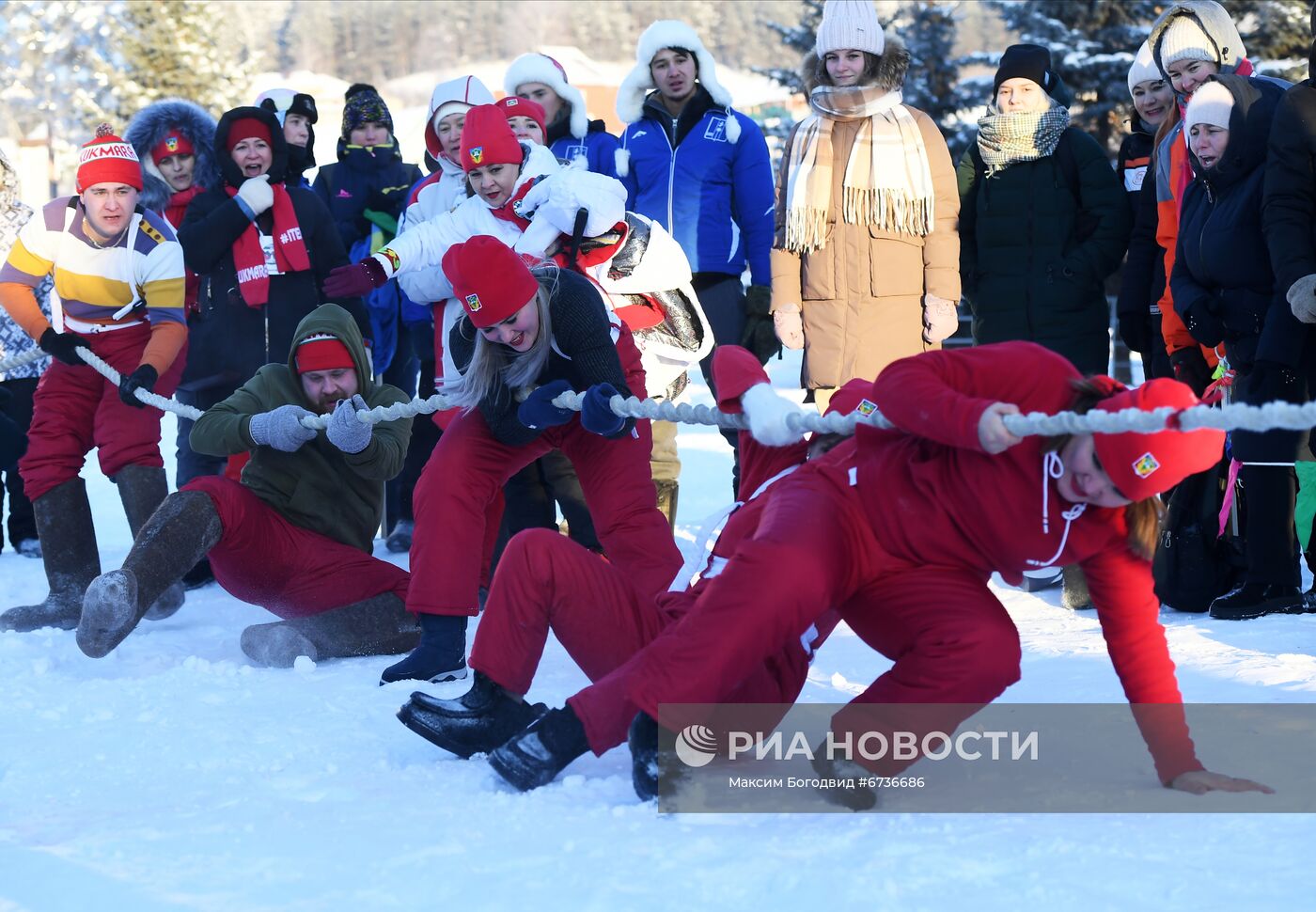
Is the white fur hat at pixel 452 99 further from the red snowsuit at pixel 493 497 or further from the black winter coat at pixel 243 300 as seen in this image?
the red snowsuit at pixel 493 497

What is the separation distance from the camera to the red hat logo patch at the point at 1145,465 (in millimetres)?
2701

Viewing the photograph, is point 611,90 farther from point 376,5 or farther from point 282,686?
point 282,686

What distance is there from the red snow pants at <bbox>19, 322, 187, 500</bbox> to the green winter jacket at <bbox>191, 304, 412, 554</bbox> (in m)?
0.57

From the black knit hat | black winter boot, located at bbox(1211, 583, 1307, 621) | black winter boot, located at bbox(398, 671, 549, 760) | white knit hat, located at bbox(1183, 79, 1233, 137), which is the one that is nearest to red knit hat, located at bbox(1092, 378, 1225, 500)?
black winter boot, located at bbox(398, 671, 549, 760)

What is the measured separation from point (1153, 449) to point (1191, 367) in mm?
2906

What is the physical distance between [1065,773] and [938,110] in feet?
51.0

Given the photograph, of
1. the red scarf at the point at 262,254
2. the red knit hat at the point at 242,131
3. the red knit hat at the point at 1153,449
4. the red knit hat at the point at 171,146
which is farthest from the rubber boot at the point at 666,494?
the red knit hat at the point at 1153,449

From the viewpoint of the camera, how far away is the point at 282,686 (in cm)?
427

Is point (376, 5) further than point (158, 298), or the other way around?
point (376, 5)

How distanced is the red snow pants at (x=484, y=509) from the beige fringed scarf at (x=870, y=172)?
157 centimetres

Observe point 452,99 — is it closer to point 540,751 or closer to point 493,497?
point 493,497

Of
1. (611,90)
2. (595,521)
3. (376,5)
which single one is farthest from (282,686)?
(376,5)

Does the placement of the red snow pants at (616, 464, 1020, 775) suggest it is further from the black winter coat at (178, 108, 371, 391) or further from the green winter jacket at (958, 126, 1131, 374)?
the black winter coat at (178, 108, 371, 391)

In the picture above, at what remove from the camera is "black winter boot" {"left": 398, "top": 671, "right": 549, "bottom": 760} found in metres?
3.32
